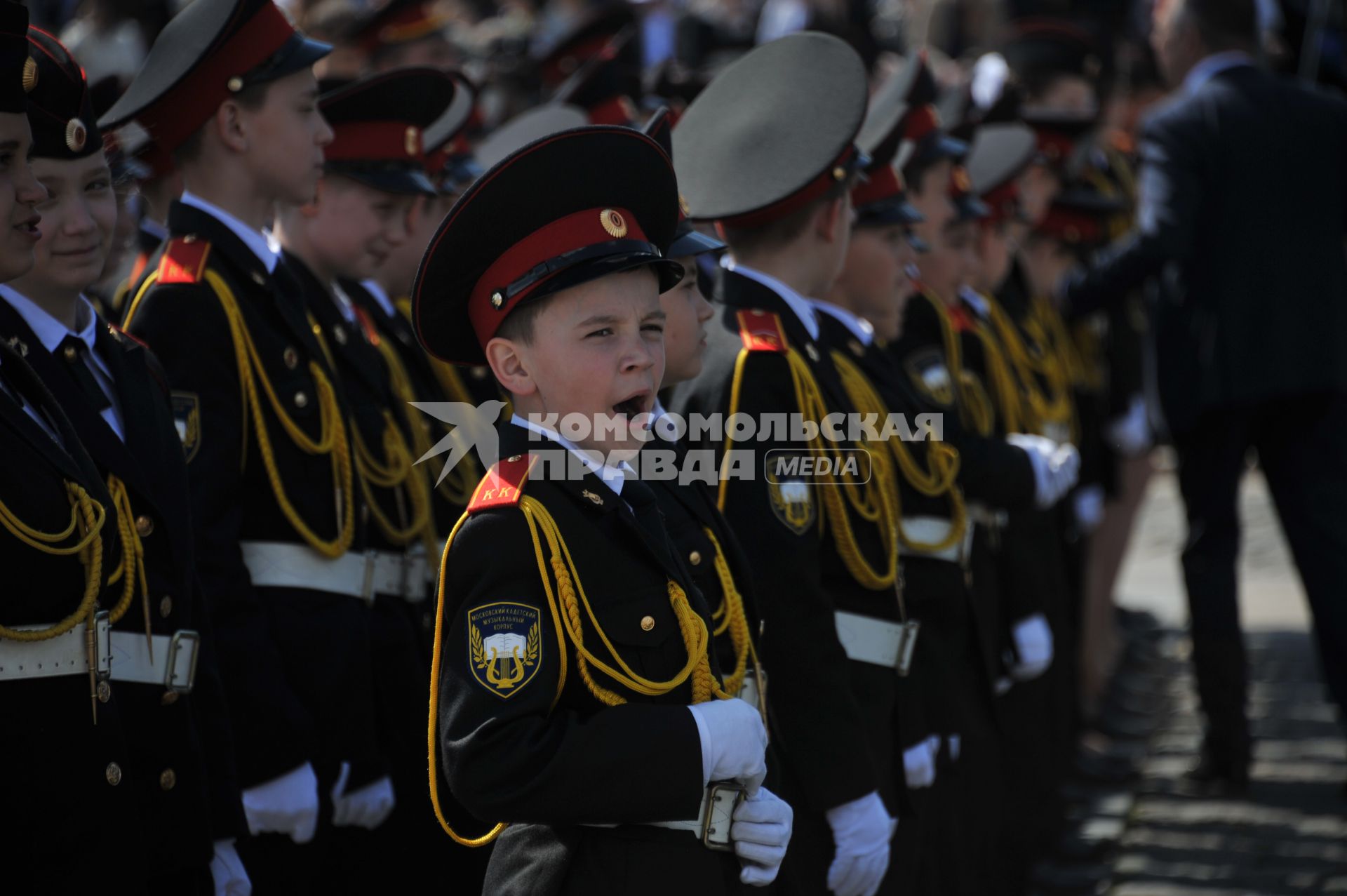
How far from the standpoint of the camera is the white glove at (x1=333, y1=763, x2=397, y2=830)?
340 centimetres

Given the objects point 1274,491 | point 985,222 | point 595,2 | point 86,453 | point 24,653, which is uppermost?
point 595,2

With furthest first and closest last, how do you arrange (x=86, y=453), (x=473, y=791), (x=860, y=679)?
(x=860, y=679) < (x=86, y=453) < (x=473, y=791)

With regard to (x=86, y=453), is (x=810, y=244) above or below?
above

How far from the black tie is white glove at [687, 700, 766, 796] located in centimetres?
125

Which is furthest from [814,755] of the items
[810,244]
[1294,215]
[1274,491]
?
[1294,215]

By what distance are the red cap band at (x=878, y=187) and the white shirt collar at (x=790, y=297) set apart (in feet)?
1.73

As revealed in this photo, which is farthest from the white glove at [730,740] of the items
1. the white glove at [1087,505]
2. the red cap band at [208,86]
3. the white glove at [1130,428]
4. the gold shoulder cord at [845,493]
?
the white glove at [1130,428]

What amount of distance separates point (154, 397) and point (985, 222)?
10.8 feet

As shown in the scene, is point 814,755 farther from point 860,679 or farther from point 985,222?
point 985,222

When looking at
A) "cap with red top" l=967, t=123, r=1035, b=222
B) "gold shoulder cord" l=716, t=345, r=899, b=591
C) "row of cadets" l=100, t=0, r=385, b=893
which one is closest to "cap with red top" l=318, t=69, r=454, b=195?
"row of cadets" l=100, t=0, r=385, b=893

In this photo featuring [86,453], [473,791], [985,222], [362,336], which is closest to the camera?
[473,791]

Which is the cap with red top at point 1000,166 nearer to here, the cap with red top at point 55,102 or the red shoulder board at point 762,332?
the red shoulder board at point 762,332

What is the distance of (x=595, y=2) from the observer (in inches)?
525

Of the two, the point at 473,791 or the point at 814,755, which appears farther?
the point at 814,755
